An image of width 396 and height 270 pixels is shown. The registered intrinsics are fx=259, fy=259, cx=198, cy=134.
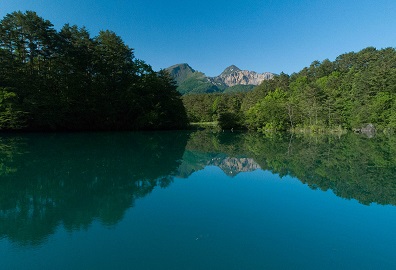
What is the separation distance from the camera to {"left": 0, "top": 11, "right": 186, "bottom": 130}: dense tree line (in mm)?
28062

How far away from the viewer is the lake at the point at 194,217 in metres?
4.02

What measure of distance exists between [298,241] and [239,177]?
564cm

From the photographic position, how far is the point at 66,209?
6.25 m

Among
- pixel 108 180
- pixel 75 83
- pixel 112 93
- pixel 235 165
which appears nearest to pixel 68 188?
pixel 108 180

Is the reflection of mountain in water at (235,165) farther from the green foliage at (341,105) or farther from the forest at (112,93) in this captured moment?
the green foliage at (341,105)

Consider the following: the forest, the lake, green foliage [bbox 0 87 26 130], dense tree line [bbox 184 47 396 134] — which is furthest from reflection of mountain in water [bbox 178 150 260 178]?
dense tree line [bbox 184 47 396 134]

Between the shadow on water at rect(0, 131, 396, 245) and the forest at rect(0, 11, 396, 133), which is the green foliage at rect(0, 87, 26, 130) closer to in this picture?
the forest at rect(0, 11, 396, 133)

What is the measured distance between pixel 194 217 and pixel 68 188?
15.1 feet

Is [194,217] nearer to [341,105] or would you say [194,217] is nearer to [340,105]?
[340,105]

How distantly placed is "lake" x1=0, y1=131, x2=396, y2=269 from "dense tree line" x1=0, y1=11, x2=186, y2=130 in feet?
67.5

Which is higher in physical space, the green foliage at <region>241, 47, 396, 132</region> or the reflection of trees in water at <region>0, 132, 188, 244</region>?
the green foliage at <region>241, 47, 396, 132</region>

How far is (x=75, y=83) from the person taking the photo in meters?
33.5

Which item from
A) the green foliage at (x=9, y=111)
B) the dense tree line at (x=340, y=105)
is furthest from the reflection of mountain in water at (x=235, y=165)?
the dense tree line at (x=340, y=105)

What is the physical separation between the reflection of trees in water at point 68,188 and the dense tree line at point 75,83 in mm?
17607
